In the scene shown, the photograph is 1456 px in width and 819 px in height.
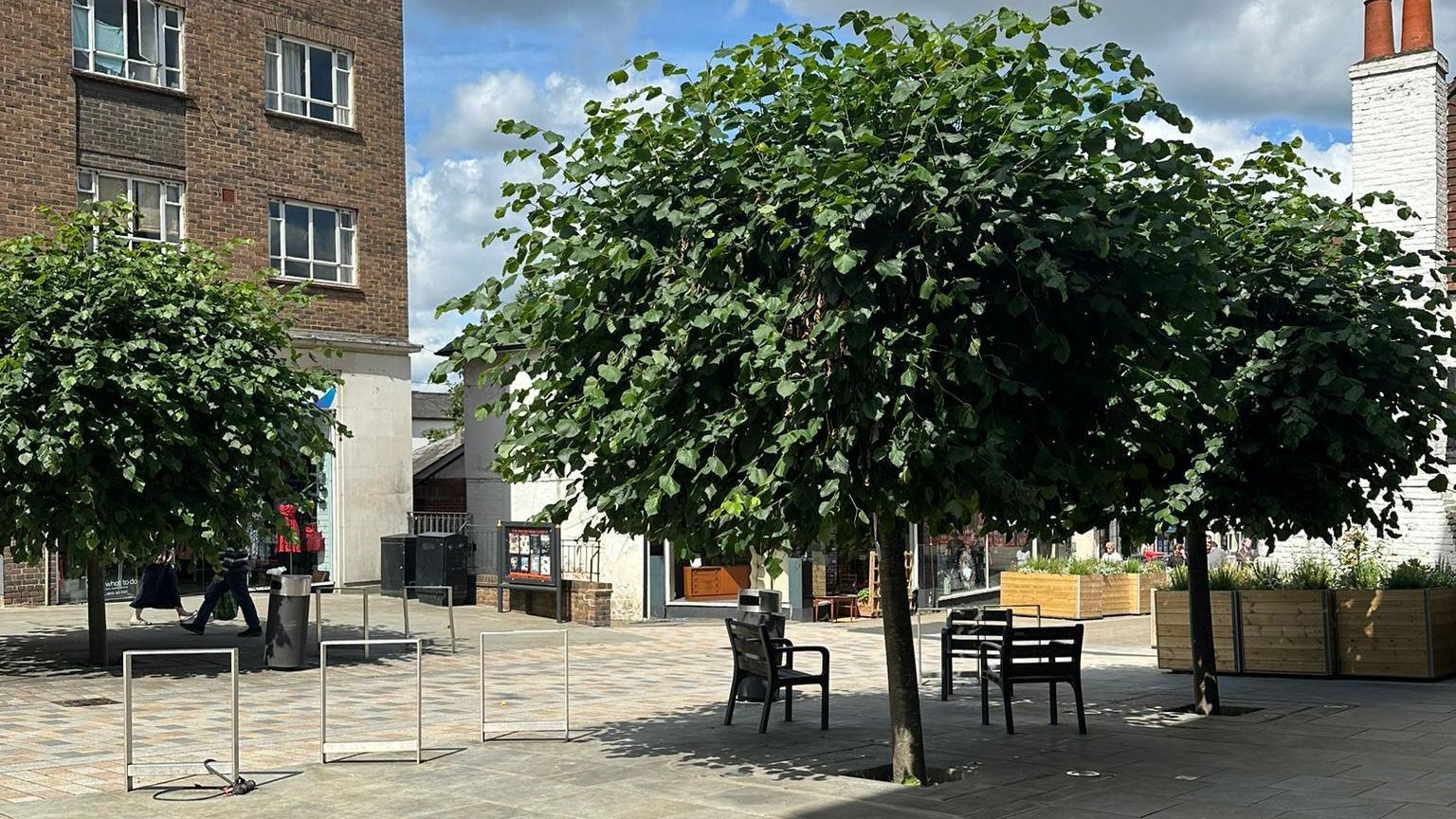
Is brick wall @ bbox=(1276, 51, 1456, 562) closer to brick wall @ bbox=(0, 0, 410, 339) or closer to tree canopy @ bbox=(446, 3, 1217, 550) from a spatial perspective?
tree canopy @ bbox=(446, 3, 1217, 550)

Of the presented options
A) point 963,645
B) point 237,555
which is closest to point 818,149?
point 963,645

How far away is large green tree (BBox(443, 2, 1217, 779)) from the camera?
839 centimetres

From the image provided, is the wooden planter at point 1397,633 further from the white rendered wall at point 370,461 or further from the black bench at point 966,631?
the white rendered wall at point 370,461

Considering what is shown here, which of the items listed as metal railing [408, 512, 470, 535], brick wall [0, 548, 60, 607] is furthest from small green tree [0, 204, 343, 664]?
metal railing [408, 512, 470, 535]

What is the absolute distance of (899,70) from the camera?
8.99m

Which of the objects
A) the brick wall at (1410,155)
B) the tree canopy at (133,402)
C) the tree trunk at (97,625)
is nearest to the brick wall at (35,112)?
the tree canopy at (133,402)

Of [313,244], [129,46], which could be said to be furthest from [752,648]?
[129,46]

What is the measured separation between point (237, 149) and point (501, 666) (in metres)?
13.8

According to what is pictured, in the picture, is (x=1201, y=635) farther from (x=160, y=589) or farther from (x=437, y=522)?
(x=437, y=522)

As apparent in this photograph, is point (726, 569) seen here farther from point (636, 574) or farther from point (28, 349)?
point (28, 349)

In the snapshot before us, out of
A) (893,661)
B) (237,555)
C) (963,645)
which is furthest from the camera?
(237,555)

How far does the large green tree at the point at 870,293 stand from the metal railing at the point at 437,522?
19.5 meters

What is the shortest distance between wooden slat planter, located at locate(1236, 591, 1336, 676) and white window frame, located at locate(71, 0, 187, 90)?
20.3 meters

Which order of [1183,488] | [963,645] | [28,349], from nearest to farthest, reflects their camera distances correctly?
[1183,488] → [963,645] → [28,349]
